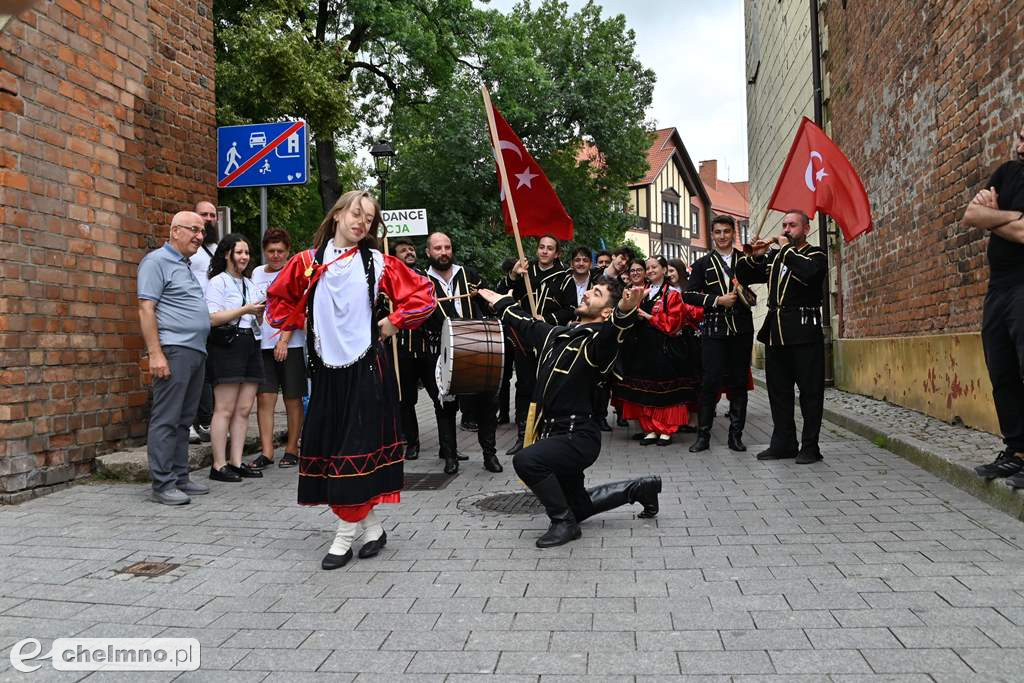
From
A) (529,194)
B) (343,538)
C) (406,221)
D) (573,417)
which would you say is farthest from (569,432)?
(406,221)

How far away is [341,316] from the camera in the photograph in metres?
4.76

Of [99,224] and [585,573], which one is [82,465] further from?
[585,573]

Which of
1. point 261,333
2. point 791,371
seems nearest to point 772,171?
point 791,371

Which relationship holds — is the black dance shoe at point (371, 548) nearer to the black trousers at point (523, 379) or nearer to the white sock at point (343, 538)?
the white sock at point (343, 538)

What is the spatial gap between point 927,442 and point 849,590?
392cm

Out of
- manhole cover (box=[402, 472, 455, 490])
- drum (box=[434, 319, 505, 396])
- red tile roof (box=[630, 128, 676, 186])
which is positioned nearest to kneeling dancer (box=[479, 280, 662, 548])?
drum (box=[434, 319, 505, 396])

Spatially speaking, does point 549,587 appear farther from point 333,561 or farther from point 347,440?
point 347,440

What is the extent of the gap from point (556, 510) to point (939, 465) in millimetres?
3270

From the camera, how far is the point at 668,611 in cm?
368

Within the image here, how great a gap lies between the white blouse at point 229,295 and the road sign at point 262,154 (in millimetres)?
1663

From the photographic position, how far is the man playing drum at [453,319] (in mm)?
7367

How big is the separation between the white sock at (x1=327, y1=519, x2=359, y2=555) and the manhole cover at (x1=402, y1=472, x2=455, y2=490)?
189cm

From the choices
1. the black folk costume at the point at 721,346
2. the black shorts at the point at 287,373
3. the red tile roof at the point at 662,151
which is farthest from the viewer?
the red tile roof at the point at 662,151

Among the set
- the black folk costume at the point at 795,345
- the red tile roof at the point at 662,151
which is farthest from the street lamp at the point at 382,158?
the red tile roof at the point at 662,151
